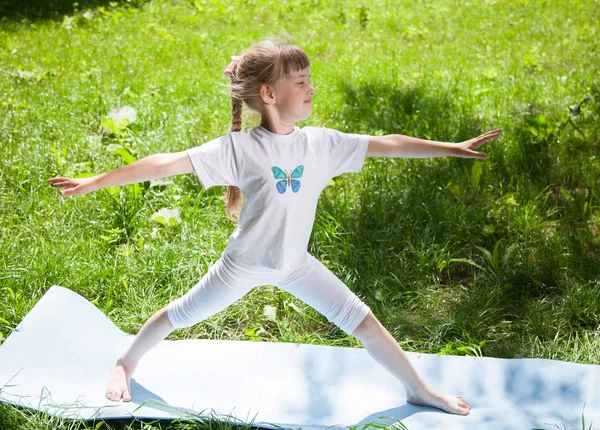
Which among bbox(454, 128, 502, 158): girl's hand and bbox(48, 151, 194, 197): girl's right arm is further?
bbox(454, 128, 502, 158): girl's hand

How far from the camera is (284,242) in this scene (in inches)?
95.6

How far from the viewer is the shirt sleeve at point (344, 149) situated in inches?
99.7

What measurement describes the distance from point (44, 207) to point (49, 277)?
0.66 metres

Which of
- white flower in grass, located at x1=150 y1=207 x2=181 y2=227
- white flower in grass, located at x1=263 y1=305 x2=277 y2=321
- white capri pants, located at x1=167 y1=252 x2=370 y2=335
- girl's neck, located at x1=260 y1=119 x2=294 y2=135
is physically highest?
girl's neck, located at x1=260 y1=119 x2=294 y2=135

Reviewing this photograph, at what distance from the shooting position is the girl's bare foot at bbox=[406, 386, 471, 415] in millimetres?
2678

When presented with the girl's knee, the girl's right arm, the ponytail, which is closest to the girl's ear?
the ponytail

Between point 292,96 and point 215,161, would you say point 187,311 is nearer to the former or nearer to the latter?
point 215,161

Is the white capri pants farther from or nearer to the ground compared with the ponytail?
nearer to the ground

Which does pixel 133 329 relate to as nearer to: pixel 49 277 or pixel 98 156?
pixel 49 277

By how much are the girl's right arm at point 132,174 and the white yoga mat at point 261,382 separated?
0.86m

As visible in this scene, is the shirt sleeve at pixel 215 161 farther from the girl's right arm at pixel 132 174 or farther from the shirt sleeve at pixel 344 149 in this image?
the shirt sleeve at pixel 344 149

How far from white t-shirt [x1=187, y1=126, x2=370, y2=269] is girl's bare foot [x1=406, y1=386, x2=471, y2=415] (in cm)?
70

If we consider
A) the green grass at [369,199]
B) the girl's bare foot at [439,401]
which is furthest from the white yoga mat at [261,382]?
the green grass at [369,199]

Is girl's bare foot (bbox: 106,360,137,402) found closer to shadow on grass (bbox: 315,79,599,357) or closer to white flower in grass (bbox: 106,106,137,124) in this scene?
shadow on grass (bbox: 315,79,599,357)
